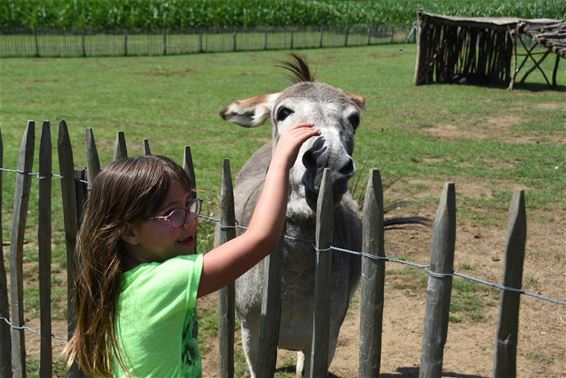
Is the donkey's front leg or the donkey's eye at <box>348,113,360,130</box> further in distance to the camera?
the donkey's front leg

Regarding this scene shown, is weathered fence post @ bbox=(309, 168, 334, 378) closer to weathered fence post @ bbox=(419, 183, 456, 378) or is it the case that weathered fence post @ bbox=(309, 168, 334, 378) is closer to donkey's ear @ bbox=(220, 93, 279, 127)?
weathered fence post @ bbox=(419, 183, 456, 378)

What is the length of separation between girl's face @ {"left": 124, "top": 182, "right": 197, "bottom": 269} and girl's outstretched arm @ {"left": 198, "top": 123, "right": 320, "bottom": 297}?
12 cm

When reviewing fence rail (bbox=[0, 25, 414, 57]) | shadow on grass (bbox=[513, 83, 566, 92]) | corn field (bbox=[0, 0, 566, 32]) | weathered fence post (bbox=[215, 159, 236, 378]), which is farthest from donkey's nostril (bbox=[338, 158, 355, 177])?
corn field (bbox=[0, 0, 566, 32])

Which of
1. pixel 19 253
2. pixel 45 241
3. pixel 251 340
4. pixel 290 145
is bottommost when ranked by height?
pixel 251 340

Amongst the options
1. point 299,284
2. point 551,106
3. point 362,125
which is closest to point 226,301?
point 299,284

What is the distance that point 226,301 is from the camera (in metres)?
3.40

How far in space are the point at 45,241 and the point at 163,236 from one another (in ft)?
6.11

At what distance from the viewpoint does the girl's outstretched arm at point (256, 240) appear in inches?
92.7

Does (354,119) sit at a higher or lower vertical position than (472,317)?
higher

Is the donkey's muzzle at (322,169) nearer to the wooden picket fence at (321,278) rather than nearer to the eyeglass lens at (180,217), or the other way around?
the wooden picket fence at (321,278)

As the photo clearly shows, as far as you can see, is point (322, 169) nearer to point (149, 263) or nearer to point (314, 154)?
point (314, 154)

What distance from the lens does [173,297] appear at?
2297mm

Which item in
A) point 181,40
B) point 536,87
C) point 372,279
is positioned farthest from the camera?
point 181,40

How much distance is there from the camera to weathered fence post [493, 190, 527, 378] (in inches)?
91.4
